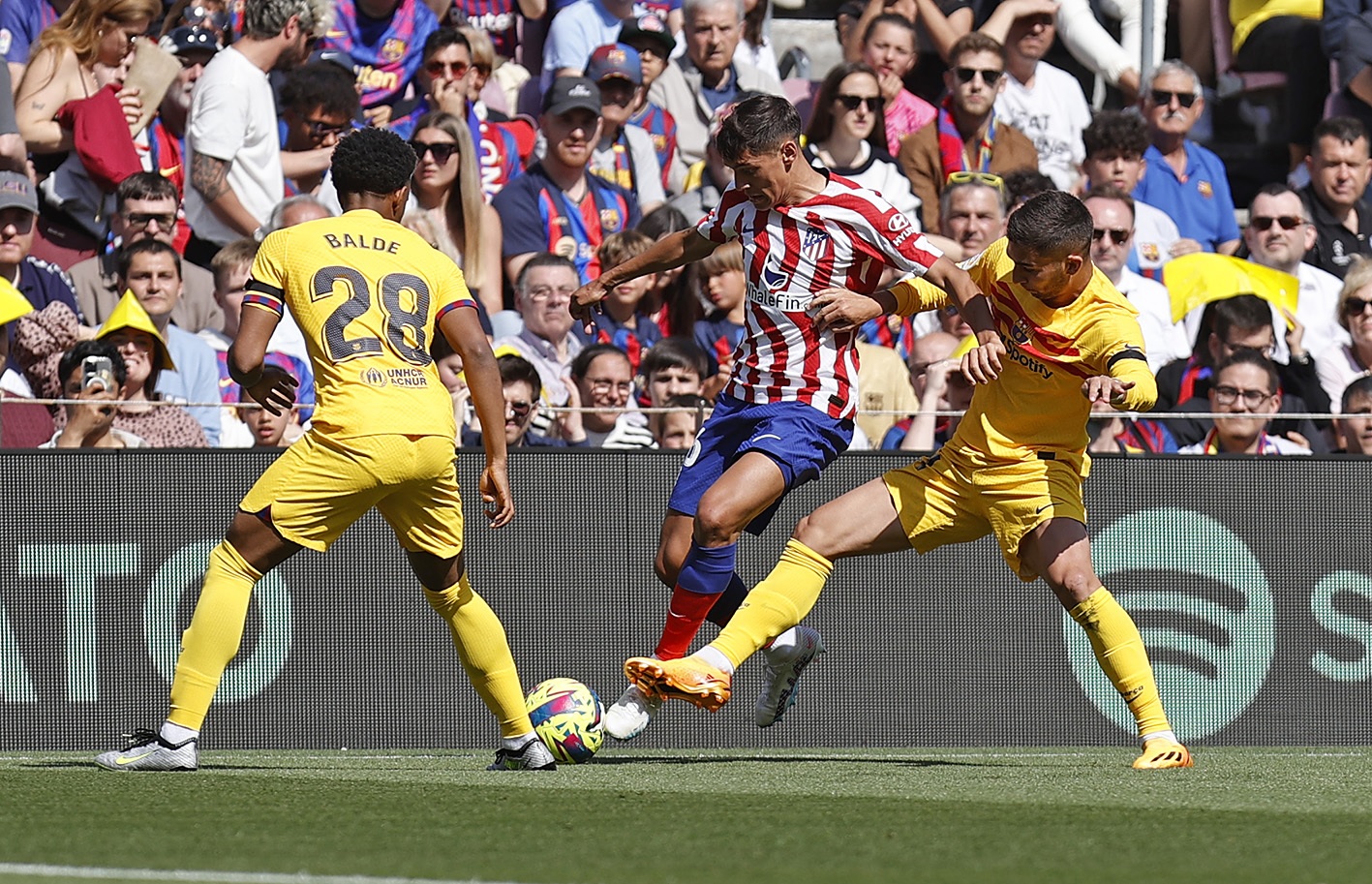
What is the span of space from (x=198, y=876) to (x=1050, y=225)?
380cm

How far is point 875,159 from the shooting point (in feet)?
40.4

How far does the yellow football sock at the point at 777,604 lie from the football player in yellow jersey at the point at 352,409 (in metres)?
0.92

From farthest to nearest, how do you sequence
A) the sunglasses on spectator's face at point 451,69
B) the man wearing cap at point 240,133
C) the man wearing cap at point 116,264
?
the sunglasses on spectator's face at point 451,69 < the man wearing cap at point 240,133 < the man wearing cap at point 116,264

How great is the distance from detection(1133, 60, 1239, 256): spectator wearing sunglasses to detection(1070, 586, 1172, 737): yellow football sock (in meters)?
5.98

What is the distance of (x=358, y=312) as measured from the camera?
22.5 feet

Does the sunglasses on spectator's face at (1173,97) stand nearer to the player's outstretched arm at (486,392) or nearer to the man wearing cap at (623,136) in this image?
the man wearing cap at (623,136)

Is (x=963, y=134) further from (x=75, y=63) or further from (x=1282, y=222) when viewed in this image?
(x=75, y=63)

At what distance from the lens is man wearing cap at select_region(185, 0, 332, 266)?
11.1 meters

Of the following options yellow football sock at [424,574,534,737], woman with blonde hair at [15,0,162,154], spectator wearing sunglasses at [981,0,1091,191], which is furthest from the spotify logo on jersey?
woman with blonde hair at [15,0,162,154]

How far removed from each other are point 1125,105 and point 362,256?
9.06 m

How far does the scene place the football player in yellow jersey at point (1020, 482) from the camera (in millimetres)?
7328

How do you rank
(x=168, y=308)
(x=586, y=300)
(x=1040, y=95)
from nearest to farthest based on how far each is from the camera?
(x=586, y=300)
(x=168, y=308)
(x=1040, y=95)

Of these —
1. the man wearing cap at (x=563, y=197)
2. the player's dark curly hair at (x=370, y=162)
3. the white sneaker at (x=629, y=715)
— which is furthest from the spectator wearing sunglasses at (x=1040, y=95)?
the player's dark curly hair at (x=370, y=162)

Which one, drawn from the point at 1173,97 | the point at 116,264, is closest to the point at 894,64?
the point at 1173,97
